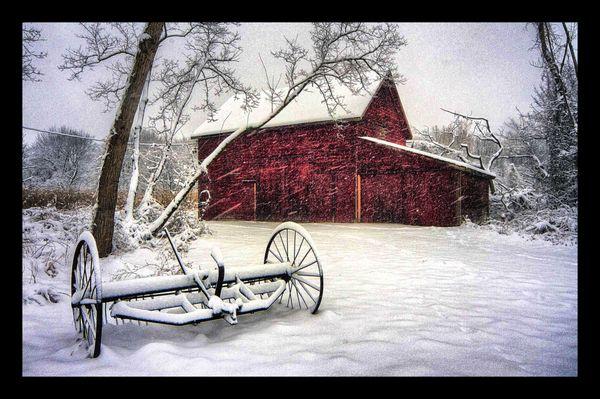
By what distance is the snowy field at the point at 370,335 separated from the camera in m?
2.76

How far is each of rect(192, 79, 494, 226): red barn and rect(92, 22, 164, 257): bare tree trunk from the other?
627 cm

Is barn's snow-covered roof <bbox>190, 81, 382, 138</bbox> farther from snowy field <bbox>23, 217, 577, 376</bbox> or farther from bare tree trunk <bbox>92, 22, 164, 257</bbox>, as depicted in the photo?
snowy field <bbox>23, 217, 577, 376</bbox>

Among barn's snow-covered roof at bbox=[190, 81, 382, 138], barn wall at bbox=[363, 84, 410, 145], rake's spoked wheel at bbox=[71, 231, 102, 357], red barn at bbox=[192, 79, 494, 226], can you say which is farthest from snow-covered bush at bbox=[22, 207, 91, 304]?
barn wall at bbox=[363, 84, 410, 145]

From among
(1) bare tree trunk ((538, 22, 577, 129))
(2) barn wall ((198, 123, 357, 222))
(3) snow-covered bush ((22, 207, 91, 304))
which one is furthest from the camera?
(2) barn wall ((198, 123, 357, 222))

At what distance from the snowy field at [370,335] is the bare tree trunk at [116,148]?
98 cm

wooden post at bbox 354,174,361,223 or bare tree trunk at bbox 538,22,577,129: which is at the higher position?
bare tree trunk at bbox 538,22,577,129

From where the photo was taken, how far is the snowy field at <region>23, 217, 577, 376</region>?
2758 millimetres

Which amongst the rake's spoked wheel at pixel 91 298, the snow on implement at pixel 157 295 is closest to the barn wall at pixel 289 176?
the snow on implement at pixel 157 295

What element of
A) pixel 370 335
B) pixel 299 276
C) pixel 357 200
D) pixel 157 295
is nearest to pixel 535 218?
pixel 357 200

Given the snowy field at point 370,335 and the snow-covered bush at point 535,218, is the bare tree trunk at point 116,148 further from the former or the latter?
the snow-covered bush at point 535,218

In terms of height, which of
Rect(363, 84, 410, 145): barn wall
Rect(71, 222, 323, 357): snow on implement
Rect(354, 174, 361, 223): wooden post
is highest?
Rect(363, 84, 410, 145): barn wall

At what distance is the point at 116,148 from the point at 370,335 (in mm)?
5551

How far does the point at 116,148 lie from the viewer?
6.61 meters
